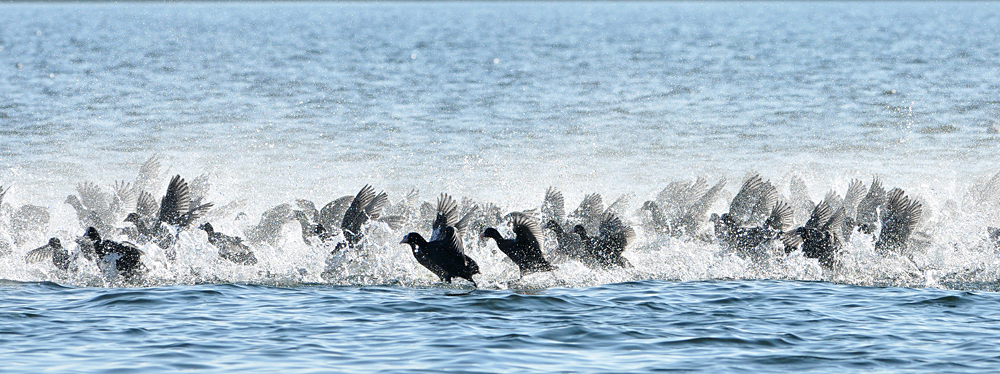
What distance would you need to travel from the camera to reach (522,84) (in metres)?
31.4

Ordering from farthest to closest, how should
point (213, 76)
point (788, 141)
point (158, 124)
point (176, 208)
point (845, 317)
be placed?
1. point (213, 76)
2. point (158, 124)
3. point (788, 141)
4. point (176, 208)
5. point (845, 317)

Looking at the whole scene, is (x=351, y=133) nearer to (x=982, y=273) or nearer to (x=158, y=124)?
(x=158, y=124)

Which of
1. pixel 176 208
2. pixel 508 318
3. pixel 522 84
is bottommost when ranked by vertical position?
pixel 508 318

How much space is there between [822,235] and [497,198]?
4833 millimetres

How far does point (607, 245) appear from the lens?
38.5 feet

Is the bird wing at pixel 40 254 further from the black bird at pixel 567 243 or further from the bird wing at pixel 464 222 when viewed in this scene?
the black bird at pixel 567 243

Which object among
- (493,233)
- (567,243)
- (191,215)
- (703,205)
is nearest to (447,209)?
(493,233)

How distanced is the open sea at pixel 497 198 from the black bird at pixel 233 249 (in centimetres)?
9

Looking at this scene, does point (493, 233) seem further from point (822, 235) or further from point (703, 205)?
point (822, 235)

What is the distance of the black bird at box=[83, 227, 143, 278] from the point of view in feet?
37.5

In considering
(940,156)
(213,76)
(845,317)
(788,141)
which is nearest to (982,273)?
(845,317)

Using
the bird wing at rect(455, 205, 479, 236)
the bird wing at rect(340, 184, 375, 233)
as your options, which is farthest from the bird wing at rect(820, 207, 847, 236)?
the bird wing at rect(340, 184, 375, 233)

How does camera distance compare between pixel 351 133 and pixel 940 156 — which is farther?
pixel 351 133

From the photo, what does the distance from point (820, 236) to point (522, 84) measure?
64.9 feet
